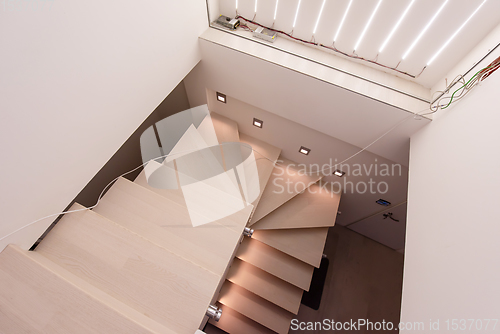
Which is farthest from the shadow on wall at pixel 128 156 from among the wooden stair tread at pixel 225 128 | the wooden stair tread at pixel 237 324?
the wooden stair tread at pixel 237 324

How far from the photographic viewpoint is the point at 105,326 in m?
1.14

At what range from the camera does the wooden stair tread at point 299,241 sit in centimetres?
286

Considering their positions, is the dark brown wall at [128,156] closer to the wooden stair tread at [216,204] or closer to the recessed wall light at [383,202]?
the wooden stair tread at [216,204]

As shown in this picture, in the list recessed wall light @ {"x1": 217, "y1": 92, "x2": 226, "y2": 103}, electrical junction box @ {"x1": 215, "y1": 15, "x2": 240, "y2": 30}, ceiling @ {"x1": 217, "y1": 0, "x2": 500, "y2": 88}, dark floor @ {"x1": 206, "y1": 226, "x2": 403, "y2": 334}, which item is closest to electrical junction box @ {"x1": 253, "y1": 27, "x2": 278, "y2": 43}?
ceiling @ {"x1": 217, "y1": 0, "x2": 500, "y2": 88}

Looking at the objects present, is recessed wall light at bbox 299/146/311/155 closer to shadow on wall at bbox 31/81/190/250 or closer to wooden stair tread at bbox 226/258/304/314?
wooden stair tread at bbox 226/258/304/314

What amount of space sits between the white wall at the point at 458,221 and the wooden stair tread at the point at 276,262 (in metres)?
1.63

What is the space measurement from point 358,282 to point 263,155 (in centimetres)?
230

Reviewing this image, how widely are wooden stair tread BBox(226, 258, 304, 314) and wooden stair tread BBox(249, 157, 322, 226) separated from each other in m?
0.60

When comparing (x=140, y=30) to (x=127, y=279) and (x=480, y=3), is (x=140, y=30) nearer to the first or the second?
(x=127, y=279)

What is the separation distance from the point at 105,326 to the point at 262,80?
2.11 meters

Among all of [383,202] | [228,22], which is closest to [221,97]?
[228,22]

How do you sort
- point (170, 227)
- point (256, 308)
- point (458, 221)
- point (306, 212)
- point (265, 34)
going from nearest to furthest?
point (458, 221), point (170, 227), point (265, 34), point (256, 308), point (306, 212)

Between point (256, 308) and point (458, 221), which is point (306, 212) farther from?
point (458, 221)

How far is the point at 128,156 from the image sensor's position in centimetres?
322
